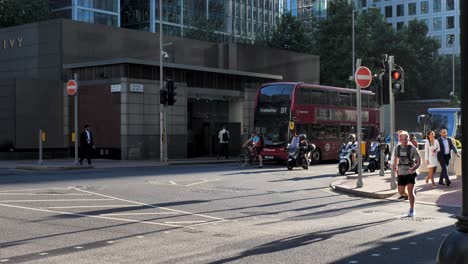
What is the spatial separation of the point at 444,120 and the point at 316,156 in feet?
32.1

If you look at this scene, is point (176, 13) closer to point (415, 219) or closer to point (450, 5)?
point (450, 5)

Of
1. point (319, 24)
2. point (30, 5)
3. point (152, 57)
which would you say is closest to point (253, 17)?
point (319, 24)

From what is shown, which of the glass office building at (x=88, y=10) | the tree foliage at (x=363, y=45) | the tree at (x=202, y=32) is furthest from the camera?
the glass office building at (x=88, y=10)

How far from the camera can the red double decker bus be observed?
3016 centimetres

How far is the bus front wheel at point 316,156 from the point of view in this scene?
31.7 metres

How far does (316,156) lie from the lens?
32000 mm

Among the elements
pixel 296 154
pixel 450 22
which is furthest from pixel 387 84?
pixel 450 22

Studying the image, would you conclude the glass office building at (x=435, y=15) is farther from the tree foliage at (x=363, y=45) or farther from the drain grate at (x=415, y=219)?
the drain grate at (x=415, y=219)

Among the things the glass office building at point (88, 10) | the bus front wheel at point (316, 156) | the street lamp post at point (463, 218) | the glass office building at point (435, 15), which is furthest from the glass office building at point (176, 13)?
the street lamp post at point (463, 218)

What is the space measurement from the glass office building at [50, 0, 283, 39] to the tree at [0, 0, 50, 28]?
610 inches

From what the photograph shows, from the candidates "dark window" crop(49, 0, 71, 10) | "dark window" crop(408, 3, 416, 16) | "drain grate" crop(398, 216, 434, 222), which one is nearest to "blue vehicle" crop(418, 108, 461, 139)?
"drain grate" crop(398, 216, 434, 222)

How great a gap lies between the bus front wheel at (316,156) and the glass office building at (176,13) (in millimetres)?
31059

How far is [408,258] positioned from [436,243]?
1.38 m

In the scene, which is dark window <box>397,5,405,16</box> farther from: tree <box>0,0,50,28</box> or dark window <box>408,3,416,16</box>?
tree <box>0,0,50,28</box>
